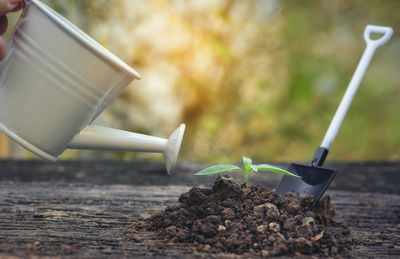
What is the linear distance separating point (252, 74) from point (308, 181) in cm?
211

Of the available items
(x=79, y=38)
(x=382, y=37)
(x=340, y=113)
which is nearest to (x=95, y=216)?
(x=79, y=38)

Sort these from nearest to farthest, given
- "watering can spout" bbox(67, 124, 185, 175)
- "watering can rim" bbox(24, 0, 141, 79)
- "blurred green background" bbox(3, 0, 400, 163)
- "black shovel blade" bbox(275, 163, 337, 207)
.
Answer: "watering can rim" bbox(24, 0, 141, 79)
"watering can spout" bbox(67, 124, 185, 175)
"black shovel blade" bbox(275, 163, 337, 207)
"blurred green background" bbox(3, 0, 400, 163)

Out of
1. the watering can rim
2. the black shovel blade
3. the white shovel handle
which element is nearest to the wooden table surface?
the black shovel blade

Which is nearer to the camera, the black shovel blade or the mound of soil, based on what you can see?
the mound of soil

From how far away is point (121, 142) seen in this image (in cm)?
115

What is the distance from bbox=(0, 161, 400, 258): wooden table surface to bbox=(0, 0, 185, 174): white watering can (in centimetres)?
23

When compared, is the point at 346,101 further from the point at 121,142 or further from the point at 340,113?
the point at 121,142

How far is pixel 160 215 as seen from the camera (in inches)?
46.4

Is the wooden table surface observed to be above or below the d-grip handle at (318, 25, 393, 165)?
below

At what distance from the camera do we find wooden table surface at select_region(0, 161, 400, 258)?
0.99 m

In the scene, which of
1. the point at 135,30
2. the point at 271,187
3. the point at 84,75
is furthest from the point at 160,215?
the point at 135,30

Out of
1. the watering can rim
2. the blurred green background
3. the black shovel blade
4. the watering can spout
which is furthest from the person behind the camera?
the blurred green background

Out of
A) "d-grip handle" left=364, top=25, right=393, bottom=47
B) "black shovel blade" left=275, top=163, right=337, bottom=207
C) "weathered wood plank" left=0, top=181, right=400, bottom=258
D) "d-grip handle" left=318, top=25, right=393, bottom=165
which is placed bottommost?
"weathered wood plank" left=0, top=181, right=400, bottom=258

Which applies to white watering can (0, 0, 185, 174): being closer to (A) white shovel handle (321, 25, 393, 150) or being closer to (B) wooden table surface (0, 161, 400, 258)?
(B) wooden table surface (0, 161, 400, 258)
